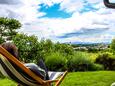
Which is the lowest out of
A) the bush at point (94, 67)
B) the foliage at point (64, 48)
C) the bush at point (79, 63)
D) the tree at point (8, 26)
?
the bush at point (94, 67)

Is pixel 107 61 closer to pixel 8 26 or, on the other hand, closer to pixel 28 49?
pixel 28 49

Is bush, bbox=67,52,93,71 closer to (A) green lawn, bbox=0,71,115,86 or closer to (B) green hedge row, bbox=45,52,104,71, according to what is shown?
(B) green hedge row, bbox=45,52,104,71

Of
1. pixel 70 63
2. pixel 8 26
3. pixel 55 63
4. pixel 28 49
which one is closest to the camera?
pixel 55 63

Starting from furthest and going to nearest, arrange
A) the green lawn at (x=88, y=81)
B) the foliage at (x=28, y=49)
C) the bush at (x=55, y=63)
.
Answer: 1. the foliage at (x=28, y=49)
2. the bush at (x=55, y=63)
3. the green lawn at (x=88, y=81)

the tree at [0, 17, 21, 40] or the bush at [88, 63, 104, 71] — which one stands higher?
the tree at [0, 17, 21, 40]

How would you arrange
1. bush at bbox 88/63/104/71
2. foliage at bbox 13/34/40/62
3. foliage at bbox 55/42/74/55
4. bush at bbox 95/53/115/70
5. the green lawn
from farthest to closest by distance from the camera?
foliage at bbox 55/42/74/55
bush at bbox 95/53/115/70
foliage at bbox 13/34/40/62
bush at bbox 88/63/104/71
the green lawn

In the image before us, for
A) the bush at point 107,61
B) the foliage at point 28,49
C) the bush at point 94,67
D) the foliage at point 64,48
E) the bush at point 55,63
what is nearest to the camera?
the bush at point 55,63

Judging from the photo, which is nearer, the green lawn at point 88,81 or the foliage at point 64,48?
the green lawn at point 88,81

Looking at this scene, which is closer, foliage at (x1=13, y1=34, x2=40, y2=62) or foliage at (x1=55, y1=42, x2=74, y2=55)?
foliage at (x1=13, y1=34, x2=40, y2=62)

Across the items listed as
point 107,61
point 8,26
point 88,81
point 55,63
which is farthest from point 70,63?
point 8,26

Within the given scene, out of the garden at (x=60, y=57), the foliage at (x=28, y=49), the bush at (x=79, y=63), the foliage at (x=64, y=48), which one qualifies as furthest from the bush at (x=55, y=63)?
the foliage at (x=64, y=48)

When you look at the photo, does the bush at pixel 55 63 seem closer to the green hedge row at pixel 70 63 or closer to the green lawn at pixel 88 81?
the green hedge row at pixel 70 63

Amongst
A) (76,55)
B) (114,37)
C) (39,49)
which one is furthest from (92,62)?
(114,37)

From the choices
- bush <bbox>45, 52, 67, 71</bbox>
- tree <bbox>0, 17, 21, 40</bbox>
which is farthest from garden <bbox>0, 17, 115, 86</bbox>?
tree <bbox>0, 17, 21, 40</bbox>
